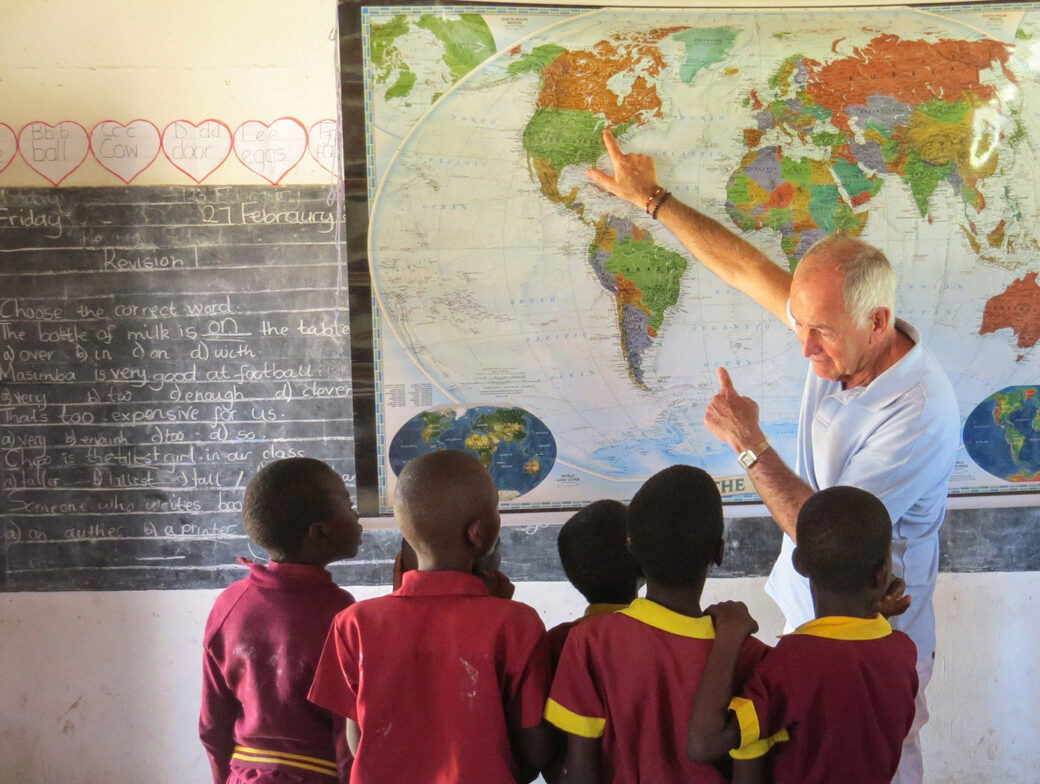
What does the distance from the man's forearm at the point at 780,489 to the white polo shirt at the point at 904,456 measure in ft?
0.31

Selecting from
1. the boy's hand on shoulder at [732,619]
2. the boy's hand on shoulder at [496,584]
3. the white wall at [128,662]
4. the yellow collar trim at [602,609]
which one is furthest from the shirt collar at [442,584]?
the white wall at [128,662]

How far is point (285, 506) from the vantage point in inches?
69.9

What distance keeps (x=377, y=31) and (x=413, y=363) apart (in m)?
1.03

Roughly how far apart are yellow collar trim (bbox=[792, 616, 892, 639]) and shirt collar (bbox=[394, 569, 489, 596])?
55 cm

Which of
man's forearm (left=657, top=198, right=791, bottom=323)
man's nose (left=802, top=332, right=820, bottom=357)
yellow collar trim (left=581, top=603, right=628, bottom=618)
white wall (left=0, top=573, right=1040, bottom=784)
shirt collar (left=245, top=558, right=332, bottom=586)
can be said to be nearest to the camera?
yellow collar trim (left=581, top=603, right=628, bottom=618)

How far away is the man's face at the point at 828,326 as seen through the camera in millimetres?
2104

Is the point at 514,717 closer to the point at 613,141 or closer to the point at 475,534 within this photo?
the point at 475,534

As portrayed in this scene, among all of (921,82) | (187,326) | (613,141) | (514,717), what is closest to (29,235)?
(187,326)

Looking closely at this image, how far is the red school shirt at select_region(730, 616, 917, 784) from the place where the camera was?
146 cm

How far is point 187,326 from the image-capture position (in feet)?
9.68

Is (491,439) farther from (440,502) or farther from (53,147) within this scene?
(53,147)

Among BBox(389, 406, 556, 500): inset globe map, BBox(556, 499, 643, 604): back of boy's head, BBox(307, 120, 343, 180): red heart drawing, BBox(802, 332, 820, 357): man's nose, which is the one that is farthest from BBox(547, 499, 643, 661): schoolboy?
BBox(307, 120, 343, 180): red heart drawing

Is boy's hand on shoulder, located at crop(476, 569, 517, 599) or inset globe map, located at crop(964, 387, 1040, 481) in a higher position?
inset globe map, located at crop(964, 387, 1040, 481)

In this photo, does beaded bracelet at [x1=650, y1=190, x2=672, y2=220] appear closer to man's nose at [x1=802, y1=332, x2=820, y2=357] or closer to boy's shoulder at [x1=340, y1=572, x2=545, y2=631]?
man's nose at [x1=802, y1=332, x2=820, y2=357]
